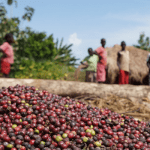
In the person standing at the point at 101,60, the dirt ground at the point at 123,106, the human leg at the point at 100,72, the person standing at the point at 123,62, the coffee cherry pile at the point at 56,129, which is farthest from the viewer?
the person standing at the point at 123,62

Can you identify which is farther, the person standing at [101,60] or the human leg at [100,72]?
the human leg at [100,72]

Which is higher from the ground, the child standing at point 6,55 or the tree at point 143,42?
the tree at point 143,42

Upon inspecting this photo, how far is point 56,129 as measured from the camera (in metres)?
1.69

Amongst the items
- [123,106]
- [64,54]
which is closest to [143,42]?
[64,54]

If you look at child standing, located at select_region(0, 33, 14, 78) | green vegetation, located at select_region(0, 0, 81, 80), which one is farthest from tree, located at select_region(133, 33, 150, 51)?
child standing, located at select_region(0, 33, 14, 78)

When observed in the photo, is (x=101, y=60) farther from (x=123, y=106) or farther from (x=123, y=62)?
(x=123, y=106)

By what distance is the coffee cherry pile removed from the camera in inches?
62.6

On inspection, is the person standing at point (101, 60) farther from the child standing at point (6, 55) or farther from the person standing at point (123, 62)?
the child standing at point (6, 55)

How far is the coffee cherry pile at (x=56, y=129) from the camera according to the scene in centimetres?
159

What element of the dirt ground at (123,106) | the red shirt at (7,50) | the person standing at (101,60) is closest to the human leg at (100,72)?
the person standing at (101,60)

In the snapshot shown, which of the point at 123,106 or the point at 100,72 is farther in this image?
the point at 100,72

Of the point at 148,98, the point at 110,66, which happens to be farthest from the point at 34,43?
the point at 148,98

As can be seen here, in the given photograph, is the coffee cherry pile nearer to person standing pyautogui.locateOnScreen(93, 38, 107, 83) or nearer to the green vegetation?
person standing pyautogui.locateOnScreen(93, 38, 107, 83)

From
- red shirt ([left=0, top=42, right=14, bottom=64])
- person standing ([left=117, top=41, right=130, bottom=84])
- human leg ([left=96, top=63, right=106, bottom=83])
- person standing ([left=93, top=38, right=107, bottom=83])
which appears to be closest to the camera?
red shirt ([left=0, top=42, right=14, bottom=64])
